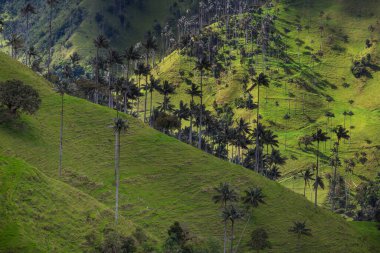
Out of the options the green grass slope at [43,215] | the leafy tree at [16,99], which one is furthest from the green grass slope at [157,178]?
the green grass slope at [43,215]

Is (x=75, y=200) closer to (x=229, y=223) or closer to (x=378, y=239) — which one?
(x=229, y=223)

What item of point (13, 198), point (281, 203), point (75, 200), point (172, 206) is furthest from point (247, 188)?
point (13, 198)

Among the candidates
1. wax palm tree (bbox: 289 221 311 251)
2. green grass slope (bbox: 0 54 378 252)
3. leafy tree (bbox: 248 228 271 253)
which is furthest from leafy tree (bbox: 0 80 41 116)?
wax palm tree (bbox: 289 221 311 251)

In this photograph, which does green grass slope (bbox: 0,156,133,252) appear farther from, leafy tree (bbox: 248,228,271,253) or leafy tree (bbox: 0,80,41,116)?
leafy tree (bbox: 0,80,41,116)

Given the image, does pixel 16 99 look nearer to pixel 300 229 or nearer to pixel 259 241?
pixel 259 241

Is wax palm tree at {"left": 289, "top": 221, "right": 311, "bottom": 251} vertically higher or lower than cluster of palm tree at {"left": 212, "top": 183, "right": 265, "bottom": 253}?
lower

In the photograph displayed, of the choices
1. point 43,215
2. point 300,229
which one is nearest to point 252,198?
point 300,229

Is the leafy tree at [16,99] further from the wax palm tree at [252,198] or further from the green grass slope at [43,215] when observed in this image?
the wax palm tree at [252,198]
